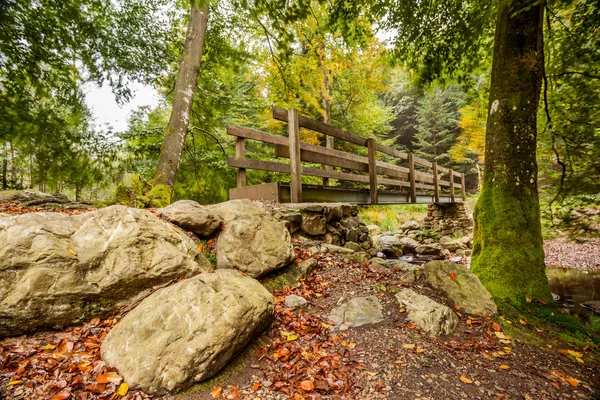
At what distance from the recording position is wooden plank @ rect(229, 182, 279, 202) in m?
4.69

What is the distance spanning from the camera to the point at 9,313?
1.87m

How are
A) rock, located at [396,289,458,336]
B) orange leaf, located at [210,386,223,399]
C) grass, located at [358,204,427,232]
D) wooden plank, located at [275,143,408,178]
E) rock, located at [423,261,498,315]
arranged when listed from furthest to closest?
grass, located at [358,204,427,232], wooden plank, located at [275,143,408,178], rock, located at [423,261,498,315], rock, located at [396,289,458,336], orange leaf, located at [210,386,223,399]

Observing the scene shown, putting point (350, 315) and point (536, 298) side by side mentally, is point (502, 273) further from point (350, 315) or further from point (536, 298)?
point (350, 315)

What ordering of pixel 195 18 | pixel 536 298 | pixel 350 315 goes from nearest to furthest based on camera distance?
1. pixel 350 315
2. pixel 536 298
3. pixel 195 18

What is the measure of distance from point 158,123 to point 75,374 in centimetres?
802

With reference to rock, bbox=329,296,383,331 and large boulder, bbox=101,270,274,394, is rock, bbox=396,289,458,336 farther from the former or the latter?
large boulder, bbox=101,270,274,394

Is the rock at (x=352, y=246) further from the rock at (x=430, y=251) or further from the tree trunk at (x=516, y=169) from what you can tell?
the rock at (x=430, y=251)

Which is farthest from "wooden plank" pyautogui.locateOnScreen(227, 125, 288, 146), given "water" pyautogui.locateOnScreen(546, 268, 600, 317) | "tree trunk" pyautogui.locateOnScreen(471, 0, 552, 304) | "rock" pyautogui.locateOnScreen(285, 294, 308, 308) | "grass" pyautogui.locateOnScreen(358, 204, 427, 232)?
"grass" pyautogui.locateOnScreen(358, 204, 427, 232)

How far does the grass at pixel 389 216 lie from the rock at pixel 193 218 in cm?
1258

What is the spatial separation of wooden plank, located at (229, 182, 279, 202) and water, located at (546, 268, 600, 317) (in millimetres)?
5544

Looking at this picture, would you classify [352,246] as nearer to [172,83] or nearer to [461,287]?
[461,287]

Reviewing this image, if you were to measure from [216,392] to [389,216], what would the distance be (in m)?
15.2

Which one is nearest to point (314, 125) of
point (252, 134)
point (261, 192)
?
point (252, 134)

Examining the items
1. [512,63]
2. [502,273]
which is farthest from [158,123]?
[502,273]
